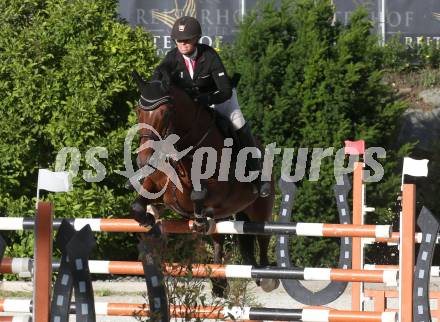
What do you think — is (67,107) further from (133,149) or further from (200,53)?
(200,53)

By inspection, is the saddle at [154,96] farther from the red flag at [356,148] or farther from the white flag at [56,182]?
the red flag at [356,148]

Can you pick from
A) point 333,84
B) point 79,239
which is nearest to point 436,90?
point 333,84

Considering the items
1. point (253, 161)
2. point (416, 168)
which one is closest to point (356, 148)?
point (253, 161)

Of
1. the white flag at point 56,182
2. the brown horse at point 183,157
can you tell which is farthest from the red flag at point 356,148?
the white flag at point 56,182

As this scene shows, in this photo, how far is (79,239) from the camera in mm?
4641

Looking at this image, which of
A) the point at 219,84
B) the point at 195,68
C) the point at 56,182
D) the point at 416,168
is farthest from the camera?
the point at 195,68

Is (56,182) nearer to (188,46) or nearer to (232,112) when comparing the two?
(188,46)

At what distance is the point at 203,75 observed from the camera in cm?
690

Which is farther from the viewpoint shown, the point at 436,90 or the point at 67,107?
the point at 436,90

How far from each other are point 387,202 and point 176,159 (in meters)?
5.07

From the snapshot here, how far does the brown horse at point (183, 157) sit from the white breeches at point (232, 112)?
19 cm

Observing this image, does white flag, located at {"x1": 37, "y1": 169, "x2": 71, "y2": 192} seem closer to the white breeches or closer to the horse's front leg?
the horse's front leg

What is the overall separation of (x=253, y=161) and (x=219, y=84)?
0.72m

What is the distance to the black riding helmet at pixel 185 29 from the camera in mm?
6844
